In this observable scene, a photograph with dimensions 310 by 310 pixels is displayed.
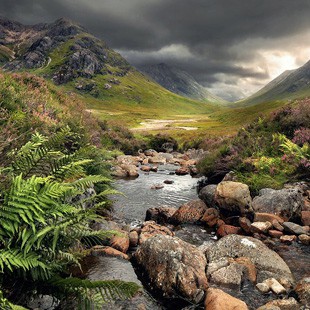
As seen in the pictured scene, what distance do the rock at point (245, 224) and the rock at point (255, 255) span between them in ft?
7.41

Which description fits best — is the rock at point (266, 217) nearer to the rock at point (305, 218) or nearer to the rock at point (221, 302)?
the rock at point (305, 218)

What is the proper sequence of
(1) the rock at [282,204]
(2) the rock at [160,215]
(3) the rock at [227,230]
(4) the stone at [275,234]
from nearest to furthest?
(4) the stone at [275,234] < (3) the rock at [227,230] < (1) the rock at [282,204] < (2) the rock at [160,215]

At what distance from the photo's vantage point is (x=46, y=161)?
521 cm

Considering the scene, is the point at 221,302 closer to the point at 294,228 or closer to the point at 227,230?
the point at 227,230

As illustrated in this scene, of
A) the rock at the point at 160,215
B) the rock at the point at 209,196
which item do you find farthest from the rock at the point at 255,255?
the rock at the point at 209,196

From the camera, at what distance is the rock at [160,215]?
→ 13.8m

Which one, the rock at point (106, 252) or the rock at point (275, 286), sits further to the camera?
the rock at point (106, 252)

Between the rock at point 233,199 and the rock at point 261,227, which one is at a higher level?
the rock at point 233,199

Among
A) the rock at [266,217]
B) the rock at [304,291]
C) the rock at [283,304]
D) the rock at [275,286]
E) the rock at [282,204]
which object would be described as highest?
the rock at [282,204]

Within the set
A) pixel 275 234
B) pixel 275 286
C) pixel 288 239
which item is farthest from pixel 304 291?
pixel 275 234

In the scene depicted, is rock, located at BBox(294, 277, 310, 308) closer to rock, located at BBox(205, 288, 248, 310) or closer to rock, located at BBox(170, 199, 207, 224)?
rock, located at BBox(205, 288, 248, 310)

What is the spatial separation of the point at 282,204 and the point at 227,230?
2.98 meters

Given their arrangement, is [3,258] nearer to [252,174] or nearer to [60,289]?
[60,289]

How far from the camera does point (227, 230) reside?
1212 centimetres
